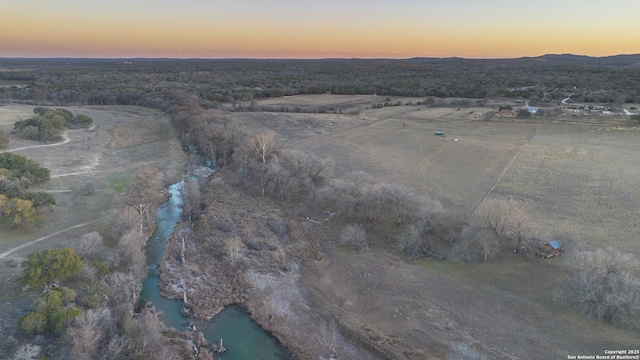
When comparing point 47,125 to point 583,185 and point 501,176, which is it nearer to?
point 501,176

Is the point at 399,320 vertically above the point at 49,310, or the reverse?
the point at 49,310

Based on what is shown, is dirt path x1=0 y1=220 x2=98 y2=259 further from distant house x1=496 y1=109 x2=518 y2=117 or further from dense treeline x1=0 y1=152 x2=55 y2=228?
distant house x1=496 y1=109 x2=518 y2=117

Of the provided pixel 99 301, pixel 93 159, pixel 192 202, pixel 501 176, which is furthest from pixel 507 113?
pixel 99 301

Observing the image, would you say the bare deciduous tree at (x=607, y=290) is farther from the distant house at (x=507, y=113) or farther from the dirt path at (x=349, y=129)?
the distant house at (x=507, y=113)

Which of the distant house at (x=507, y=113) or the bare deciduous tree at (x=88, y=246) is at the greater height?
the distant house at (x=507, y=113)

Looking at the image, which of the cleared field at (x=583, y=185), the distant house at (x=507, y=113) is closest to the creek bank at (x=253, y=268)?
the cleared field at (x=583, y=185)

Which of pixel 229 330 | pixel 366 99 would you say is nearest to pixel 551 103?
pixel 366 99

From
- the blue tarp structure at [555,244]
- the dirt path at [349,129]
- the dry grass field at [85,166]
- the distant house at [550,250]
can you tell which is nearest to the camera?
the distant house at [550,250]

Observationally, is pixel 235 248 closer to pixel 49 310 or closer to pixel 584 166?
pixel 49 310
